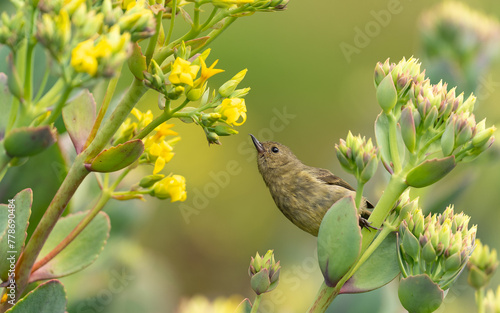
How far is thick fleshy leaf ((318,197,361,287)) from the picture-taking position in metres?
0.80

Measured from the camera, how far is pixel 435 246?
2.71 ft

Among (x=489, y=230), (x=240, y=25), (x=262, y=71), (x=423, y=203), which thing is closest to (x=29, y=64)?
(x=423, y=203)

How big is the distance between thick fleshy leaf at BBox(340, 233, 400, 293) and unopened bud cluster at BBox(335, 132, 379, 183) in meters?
0.10

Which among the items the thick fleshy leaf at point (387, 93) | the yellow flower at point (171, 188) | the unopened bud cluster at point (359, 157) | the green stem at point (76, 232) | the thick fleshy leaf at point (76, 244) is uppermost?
the thick fleshy leaf at point (387, 93)

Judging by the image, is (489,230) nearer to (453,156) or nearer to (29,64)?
(453,156)

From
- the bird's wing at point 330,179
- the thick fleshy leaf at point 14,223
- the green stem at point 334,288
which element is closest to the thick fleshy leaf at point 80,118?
the thick fleshy leaf at point 14,223

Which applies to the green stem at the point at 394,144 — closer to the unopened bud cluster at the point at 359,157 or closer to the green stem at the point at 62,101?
the unopened bud cluster at the point at 359,157

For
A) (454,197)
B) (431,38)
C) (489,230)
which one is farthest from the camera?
(431,38)

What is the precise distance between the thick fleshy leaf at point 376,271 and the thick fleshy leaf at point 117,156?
322 mm

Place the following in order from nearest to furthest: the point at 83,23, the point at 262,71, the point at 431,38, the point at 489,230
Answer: the point at 83,23
the point at 489,230
the point at 431,38
the point at 262,71

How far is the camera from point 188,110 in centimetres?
88

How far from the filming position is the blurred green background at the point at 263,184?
1.31 metres

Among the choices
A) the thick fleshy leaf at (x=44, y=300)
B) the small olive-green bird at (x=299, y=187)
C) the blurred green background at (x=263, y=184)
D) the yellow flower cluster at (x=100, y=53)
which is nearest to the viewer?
the yellow flower cluster at (x=100, y=53)

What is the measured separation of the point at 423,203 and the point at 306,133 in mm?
895
